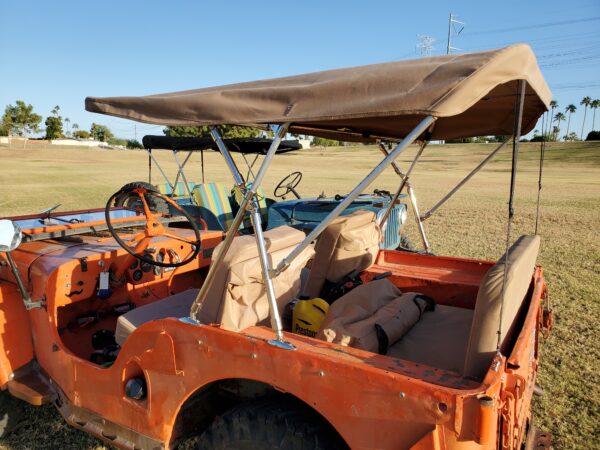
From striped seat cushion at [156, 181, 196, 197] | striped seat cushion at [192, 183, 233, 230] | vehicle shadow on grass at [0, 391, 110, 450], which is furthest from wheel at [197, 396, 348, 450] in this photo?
striped seat cushion at [156, 181, 196, 197]

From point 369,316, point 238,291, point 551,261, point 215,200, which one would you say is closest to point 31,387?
point 238,291

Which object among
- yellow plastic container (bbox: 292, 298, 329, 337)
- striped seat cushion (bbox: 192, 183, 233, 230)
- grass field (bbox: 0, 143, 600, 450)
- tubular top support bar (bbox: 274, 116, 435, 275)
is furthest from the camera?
striped seat cushion (bbox: 192, 183, 233, 230)

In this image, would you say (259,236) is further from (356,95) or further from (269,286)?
(356,95)

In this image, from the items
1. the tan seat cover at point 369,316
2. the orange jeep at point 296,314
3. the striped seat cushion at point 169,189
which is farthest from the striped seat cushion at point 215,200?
the tan seat cover at point 369,316

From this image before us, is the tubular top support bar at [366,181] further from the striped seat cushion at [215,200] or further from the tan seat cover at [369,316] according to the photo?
the striped seat cushion at [215,200]

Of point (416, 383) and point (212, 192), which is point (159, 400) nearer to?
point (416, 383)

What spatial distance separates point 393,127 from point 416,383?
1.95 meters

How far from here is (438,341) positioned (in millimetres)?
2713

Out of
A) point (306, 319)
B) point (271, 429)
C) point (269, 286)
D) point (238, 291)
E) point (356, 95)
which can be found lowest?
point (271, 429)

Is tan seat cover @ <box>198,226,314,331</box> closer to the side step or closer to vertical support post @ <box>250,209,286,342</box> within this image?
vertical support post @ <box>250,209,286,342</box>

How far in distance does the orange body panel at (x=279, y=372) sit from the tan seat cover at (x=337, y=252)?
15.0 inches

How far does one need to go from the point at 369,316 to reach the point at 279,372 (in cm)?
94

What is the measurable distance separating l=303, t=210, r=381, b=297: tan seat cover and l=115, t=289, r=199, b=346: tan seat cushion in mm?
861

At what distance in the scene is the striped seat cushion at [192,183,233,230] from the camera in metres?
7.82
